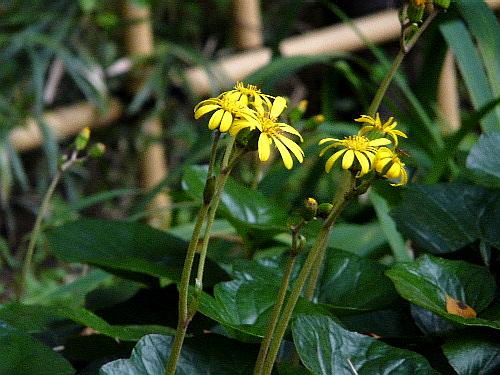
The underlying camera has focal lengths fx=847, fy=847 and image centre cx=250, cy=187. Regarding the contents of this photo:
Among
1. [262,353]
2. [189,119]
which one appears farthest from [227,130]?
[189,119]

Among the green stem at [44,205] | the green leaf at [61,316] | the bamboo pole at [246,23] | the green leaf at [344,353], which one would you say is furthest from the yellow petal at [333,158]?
Result: the bamboo pole at [246,23]

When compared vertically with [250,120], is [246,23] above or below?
below

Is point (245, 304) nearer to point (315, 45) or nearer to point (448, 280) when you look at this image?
point (448, 280)

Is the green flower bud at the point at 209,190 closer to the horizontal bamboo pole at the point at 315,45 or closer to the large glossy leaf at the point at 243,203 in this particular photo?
the large glossy leaf at the point at 243,203

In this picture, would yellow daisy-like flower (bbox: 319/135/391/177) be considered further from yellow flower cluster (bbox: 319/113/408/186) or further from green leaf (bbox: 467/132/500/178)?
green leaf (bbox: 467/132/500/178)

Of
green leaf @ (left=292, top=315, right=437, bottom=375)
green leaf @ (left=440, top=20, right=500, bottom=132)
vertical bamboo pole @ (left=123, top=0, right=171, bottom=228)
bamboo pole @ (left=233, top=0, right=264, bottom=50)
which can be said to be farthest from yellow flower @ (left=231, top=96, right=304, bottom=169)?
bamboo pole @ (left=233, top=0, right=264, bottom=50)

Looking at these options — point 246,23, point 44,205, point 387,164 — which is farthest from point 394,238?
point 246,23
